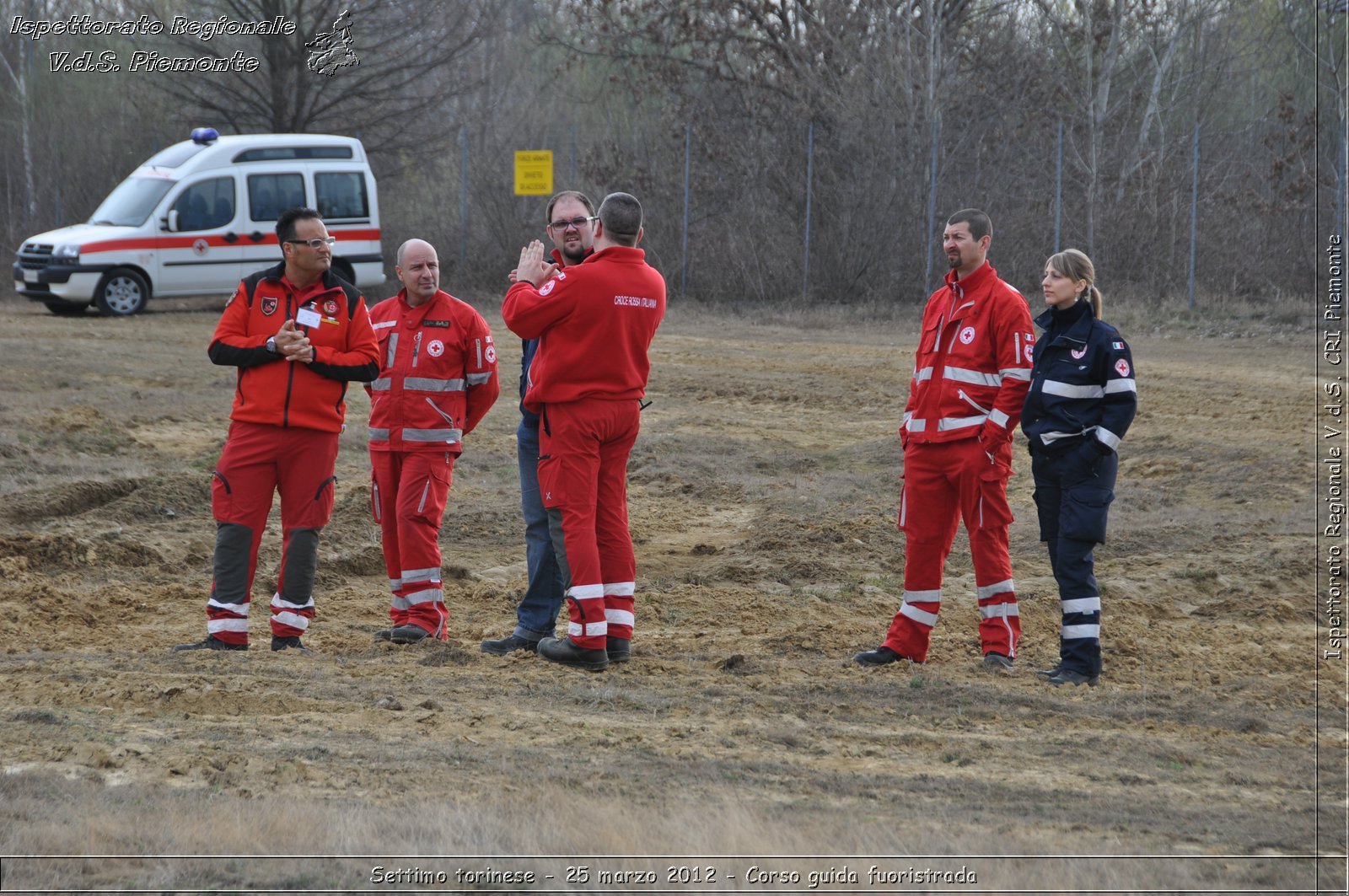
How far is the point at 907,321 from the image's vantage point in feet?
75.9

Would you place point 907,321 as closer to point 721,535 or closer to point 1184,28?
point 1184,28

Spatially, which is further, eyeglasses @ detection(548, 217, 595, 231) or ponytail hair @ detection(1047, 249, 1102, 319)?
eyeglasses @ detection(548, 217, 595, 231)

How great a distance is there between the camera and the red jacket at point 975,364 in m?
6.68

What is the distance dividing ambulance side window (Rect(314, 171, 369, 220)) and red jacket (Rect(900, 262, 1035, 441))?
61.0ft

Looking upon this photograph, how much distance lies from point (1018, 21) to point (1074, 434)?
75.7 feet

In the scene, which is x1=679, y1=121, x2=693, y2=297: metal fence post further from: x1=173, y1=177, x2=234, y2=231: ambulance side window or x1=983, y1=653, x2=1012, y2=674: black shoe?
x1=983, y1=653, x2=1012, y2=674: black shoe

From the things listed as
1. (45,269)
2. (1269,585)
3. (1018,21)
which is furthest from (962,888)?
(1018,21)

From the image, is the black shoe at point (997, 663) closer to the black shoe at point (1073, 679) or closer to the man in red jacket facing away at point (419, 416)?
the black shoe at point (1073, 679)

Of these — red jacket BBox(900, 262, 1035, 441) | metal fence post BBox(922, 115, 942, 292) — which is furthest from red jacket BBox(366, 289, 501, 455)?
metal fence post BBox(922, 115, 942, 292)

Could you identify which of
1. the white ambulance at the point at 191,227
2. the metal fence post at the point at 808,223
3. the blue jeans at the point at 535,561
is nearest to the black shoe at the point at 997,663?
the blue jeans at the point at 535,561

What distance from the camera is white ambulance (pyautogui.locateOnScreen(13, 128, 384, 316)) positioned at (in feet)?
72.9

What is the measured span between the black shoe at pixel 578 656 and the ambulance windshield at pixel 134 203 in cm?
1797

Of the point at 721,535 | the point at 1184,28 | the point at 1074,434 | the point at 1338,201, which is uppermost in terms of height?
the point at 1184,28

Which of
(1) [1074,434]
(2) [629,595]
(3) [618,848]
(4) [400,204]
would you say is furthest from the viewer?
(4) [400,204]
